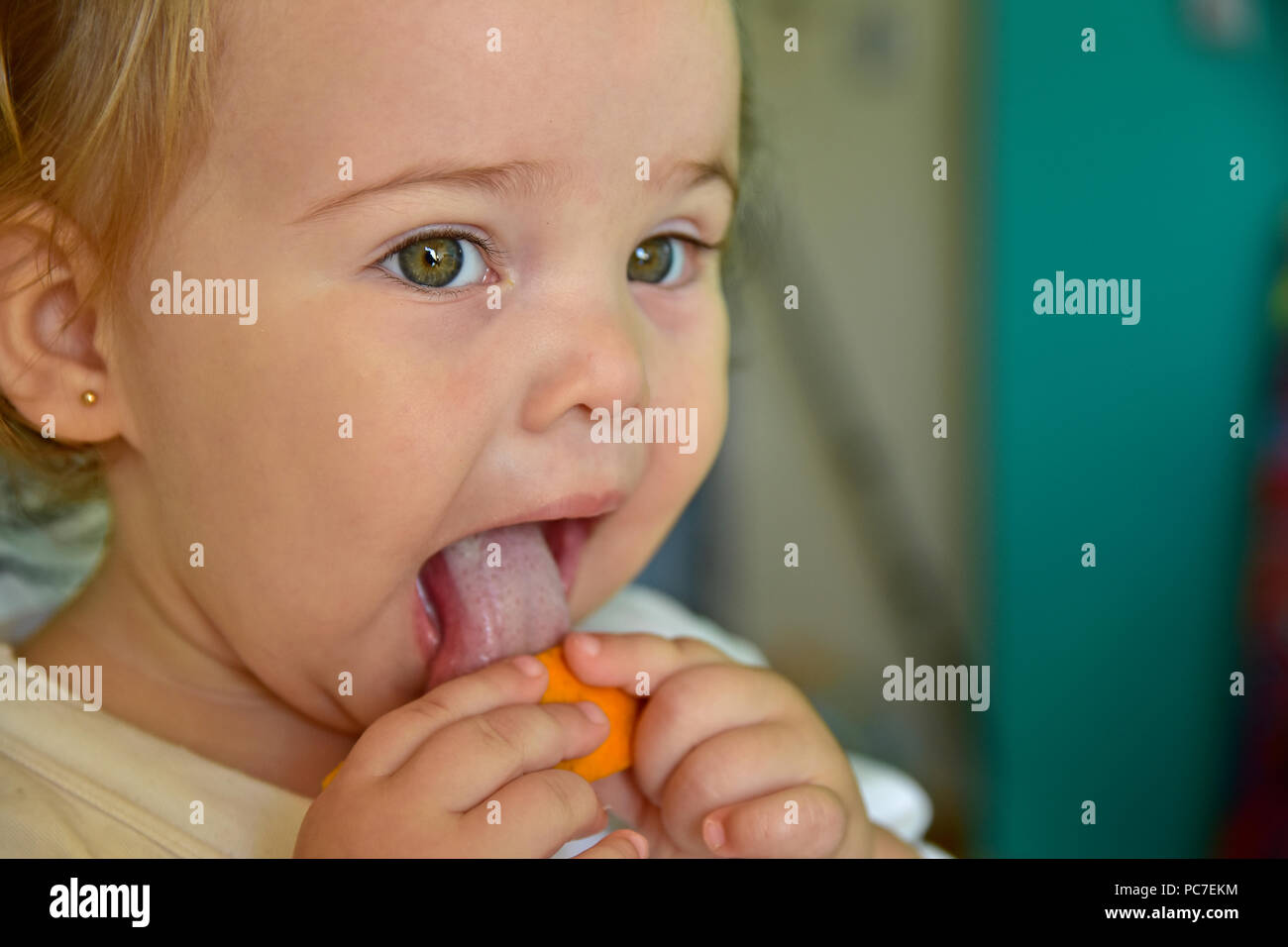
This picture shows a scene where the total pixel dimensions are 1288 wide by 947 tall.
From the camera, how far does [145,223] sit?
0.47 m

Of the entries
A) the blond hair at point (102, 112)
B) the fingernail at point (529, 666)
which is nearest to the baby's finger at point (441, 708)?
the fingernail at point (529, 666)

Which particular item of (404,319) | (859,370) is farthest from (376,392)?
(859,370)

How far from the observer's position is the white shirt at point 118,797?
486mm

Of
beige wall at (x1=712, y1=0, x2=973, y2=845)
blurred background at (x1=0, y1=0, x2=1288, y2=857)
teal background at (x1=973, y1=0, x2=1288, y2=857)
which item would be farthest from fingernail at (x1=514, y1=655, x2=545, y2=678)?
beige wall at (x1=712, y1=0, x2=973, y2=845)

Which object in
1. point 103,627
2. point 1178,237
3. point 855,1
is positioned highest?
point 855,1

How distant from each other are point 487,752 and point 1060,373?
1.25 meters

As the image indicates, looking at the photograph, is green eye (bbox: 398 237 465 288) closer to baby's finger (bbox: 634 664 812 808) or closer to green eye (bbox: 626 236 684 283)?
green eye (bbox: 626 236 684 283)

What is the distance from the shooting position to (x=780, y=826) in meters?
0.50

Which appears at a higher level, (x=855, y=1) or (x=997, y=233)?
(x=855, y=1)

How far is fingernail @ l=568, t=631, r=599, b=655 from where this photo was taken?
1.65ft
